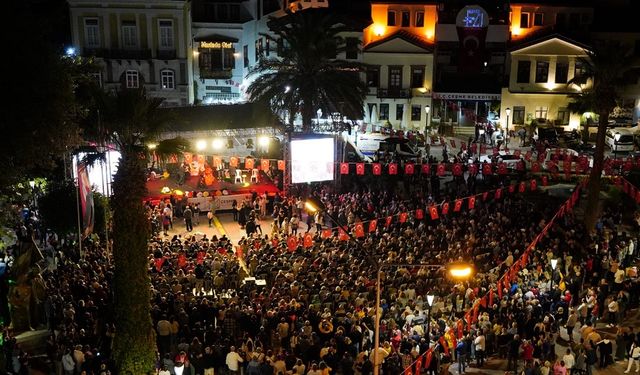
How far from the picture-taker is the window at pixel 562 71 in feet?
179

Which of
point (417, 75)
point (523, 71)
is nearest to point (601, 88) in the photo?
point (523, 71)

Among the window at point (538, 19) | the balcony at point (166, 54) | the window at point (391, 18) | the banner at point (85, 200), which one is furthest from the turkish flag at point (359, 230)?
the window at point (538, 19)

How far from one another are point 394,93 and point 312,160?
20.9 metres

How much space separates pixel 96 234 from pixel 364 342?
13.9 m

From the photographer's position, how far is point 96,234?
97.0 ft

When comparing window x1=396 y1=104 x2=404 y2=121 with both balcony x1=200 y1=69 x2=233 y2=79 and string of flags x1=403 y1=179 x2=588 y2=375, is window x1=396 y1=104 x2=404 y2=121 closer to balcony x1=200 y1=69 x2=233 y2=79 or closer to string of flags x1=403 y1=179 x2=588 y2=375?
balcony x1=200 y1=69 x2=233 y2=79

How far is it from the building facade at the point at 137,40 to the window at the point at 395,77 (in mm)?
15652

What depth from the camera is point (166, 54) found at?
176ft

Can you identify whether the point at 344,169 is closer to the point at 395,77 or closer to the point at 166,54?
the point at 395,77

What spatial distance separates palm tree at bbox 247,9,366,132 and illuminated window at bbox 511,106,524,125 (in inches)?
754

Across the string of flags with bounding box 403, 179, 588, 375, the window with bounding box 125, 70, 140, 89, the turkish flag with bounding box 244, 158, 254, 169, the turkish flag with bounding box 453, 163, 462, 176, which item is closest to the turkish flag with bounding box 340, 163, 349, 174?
the turkish flag with bounding box 244, 158, 254, 169

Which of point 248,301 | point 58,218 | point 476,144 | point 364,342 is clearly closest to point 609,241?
point 364,342

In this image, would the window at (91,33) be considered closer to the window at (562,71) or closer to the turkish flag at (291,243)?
the turkish flag at (291,243)

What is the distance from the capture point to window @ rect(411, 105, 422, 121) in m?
56.2
